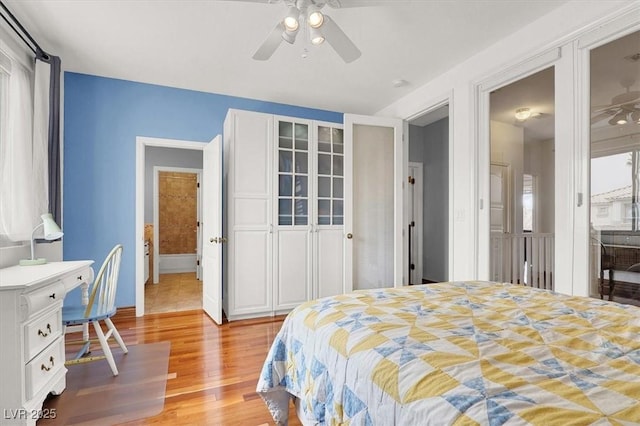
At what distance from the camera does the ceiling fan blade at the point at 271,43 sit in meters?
2.04

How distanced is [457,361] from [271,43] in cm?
216

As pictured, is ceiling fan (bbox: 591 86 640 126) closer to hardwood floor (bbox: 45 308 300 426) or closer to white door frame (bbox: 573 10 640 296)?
white door frame (bbox: 573 10 640 296)

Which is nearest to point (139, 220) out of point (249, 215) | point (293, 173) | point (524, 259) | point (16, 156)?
point (249, 215)

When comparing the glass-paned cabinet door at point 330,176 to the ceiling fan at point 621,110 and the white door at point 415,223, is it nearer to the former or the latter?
the white door at point 415,223

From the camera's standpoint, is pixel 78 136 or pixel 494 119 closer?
pixel 494 119

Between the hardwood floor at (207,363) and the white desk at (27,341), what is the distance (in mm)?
367

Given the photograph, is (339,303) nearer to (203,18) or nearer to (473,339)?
(473,339)

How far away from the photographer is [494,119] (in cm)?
292

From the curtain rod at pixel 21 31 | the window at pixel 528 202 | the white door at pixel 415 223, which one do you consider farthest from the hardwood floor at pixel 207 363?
the white door at pixel 415 223

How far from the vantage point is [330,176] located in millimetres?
4047

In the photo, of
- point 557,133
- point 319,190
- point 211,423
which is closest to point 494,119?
point 557,133

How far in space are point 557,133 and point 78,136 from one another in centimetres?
447

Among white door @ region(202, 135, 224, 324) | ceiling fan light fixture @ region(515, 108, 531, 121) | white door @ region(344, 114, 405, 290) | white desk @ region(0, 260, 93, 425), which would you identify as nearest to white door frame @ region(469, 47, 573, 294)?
ceiling fan light fixture @ region(515, 108, 531, 121)

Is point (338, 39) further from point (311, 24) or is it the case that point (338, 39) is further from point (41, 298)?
point (41, 298)
